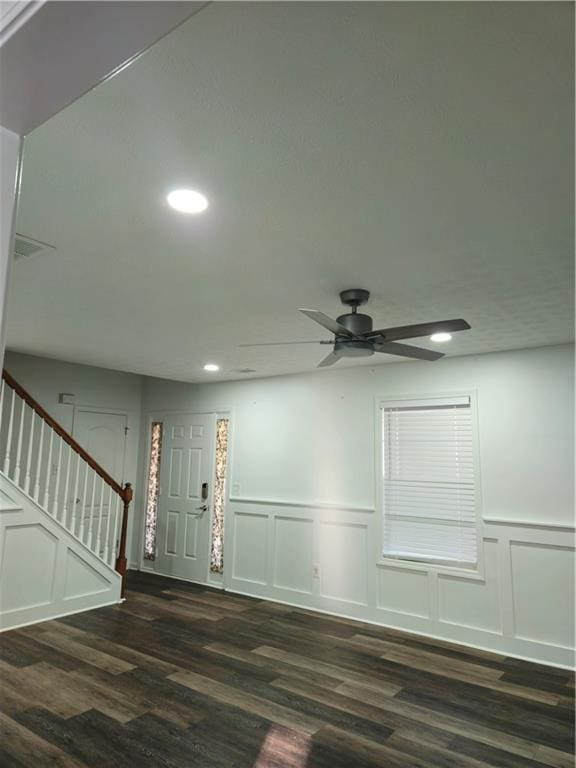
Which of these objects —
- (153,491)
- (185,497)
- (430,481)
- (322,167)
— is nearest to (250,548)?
(185,497)

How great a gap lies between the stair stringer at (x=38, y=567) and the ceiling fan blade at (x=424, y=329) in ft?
11.8

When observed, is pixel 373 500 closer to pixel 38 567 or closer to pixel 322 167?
pixel 38 567

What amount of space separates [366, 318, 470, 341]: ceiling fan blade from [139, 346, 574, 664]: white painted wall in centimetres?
208

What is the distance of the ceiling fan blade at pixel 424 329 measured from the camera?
2.52m

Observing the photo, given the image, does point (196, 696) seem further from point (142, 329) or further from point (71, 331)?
point (71, 331)

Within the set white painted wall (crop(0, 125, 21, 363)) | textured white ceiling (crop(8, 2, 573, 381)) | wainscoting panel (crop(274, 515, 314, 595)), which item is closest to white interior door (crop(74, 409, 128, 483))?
wainscoting panel (crop(274, 515, 314, 595))

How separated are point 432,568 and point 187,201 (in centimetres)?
396

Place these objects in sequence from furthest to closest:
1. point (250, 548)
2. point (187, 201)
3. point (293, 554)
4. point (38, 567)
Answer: point (250, 548) → point (293, 554) → point (38, 567) → point (187, 201)

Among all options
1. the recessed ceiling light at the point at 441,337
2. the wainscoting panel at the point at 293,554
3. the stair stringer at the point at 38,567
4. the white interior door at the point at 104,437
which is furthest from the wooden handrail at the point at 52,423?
the recessed ceiling light at the point at 441,337

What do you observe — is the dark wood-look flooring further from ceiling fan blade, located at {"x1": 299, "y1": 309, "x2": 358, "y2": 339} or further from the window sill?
ceiling fan blade, located at {"x1": 299, "y1": 309, "x2": 358, "y2": 339}

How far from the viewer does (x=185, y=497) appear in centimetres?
655

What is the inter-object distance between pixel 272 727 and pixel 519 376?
10.9 ft

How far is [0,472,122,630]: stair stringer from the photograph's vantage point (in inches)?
172

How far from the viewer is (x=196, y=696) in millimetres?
3230
